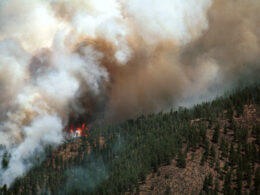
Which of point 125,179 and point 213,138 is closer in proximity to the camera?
point 125,179

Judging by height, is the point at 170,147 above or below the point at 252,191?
above

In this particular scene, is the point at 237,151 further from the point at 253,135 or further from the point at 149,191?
the point at 149,191

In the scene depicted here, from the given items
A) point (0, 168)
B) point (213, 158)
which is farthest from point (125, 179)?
point (0, 168)

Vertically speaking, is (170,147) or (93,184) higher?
(170,147)

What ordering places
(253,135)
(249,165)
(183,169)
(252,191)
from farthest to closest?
(253,135) → (183,169) → (249,165) → (252,191)

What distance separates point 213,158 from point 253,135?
35971 millimetres

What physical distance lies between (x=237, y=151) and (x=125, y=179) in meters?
61.1

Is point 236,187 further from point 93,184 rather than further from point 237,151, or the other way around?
point 93,184

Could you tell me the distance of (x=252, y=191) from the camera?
139 m

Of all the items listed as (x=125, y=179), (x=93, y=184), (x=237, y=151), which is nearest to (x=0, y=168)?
(x=93, y=184)

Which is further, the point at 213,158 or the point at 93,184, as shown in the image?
the point at 93,184

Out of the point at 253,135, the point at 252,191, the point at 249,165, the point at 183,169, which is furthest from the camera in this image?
the point at 253,135

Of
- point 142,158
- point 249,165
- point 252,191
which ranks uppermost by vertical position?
point 142,158

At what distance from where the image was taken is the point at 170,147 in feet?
640
